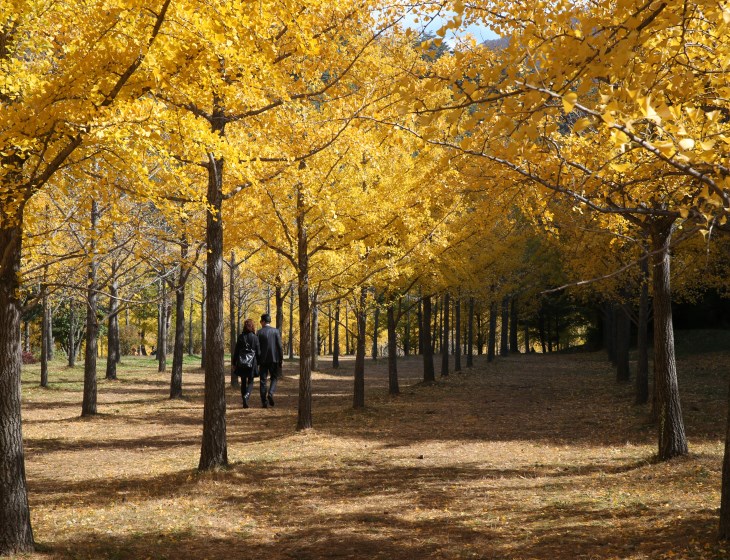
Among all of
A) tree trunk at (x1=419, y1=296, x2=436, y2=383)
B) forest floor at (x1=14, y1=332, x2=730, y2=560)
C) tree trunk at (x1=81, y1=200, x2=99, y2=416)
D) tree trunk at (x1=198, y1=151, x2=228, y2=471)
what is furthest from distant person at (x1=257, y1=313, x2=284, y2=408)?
tree trunk at (x1=419, y1=296, x2=436, y2=383)

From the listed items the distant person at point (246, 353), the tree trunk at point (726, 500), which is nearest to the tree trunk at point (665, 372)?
the tree trunk at point (726, 500)

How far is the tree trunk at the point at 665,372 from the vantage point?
804 centimetres

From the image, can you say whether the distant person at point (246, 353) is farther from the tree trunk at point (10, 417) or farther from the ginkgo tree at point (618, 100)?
the tree trunk at point (10, 417)

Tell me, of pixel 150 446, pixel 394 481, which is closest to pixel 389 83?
pixel 394 481

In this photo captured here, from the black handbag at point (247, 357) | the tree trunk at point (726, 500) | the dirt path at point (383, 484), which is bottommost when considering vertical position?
the dirt path at point (383, 484)

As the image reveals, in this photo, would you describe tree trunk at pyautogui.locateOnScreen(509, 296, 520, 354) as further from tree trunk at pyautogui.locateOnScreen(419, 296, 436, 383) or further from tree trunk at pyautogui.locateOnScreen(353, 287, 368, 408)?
tree trunk at pyautogui.locateOnScreen(353, 287, 368, 408)

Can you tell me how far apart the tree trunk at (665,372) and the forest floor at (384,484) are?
0.87 ft

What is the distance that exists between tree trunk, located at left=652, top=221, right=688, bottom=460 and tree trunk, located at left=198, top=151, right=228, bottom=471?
539 cm

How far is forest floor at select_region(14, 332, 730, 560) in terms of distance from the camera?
5340mm

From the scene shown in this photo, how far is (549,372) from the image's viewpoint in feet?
82.6

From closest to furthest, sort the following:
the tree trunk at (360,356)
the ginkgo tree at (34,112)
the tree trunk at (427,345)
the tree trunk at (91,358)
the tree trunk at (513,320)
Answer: the ginkgo tree at (34,112) → the tree trunk at (91,358) → the tree trunk at (360,356) → the tree trunk at (427,345) → the tree trunk at (513,320)

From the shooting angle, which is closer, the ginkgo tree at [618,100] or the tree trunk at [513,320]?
the ginkgo tree at [618,100]

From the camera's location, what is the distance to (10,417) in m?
5.14

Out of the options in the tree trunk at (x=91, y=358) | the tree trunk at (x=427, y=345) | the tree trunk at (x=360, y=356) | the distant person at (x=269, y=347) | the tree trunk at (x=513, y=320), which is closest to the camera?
the distant person at (x=269, y=347)
